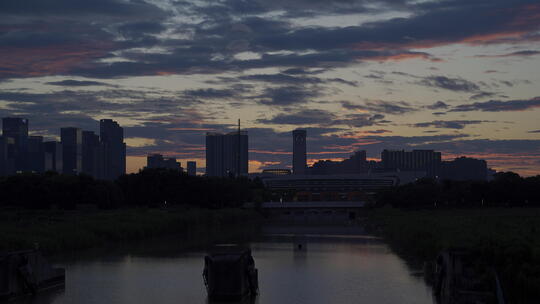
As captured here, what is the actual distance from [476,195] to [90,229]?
9601cm

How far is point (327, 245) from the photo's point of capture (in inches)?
2936

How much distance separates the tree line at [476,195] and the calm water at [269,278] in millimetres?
82763

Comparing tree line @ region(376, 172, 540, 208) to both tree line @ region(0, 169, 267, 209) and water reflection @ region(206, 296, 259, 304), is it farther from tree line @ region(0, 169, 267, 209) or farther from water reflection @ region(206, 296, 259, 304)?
water reflection @ region(206, 296, 259, 304)

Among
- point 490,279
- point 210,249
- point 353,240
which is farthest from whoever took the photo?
point 353,240

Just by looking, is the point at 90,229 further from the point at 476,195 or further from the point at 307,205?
the point at 307,205

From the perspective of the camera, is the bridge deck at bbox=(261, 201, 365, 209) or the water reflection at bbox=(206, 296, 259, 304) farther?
the bridge deck at bbox=(261, 201, 365, 209)

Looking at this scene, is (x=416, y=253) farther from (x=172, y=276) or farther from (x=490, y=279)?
(x=490, y=279)

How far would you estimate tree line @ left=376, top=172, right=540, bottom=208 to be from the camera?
457 ft

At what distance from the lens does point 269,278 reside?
44.6 metres

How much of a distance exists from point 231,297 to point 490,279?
11.5 metres

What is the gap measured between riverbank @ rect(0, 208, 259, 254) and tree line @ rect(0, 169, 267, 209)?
19007 millimetres

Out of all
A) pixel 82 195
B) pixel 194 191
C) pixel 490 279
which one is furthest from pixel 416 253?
pixel 194 191

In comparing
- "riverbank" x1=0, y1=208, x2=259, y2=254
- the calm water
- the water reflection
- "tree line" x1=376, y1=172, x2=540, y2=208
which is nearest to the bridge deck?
"tree line" x1=376, y1=172, x2=540, y2=208

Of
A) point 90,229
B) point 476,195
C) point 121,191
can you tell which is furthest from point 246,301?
point 476,195
